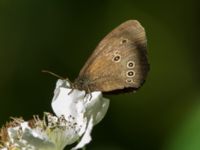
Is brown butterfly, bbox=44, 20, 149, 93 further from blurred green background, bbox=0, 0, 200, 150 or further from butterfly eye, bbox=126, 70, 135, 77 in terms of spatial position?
blurred green background, bbox=0, 0, 200, 150

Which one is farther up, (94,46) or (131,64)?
(131,64)

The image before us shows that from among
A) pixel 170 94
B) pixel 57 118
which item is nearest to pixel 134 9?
pixel 170 94

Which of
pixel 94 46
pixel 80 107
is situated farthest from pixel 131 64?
pixel 94 46

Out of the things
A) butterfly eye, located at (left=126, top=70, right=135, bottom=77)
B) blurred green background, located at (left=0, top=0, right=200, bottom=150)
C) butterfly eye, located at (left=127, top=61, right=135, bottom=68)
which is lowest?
blurred green background, located at (left=0, top=0, right=200, bottom=150)

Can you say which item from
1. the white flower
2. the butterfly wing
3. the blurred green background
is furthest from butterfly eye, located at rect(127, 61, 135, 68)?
the blurred green background

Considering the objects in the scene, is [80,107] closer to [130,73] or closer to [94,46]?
[130,73]

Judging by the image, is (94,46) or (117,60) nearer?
(117,60)
